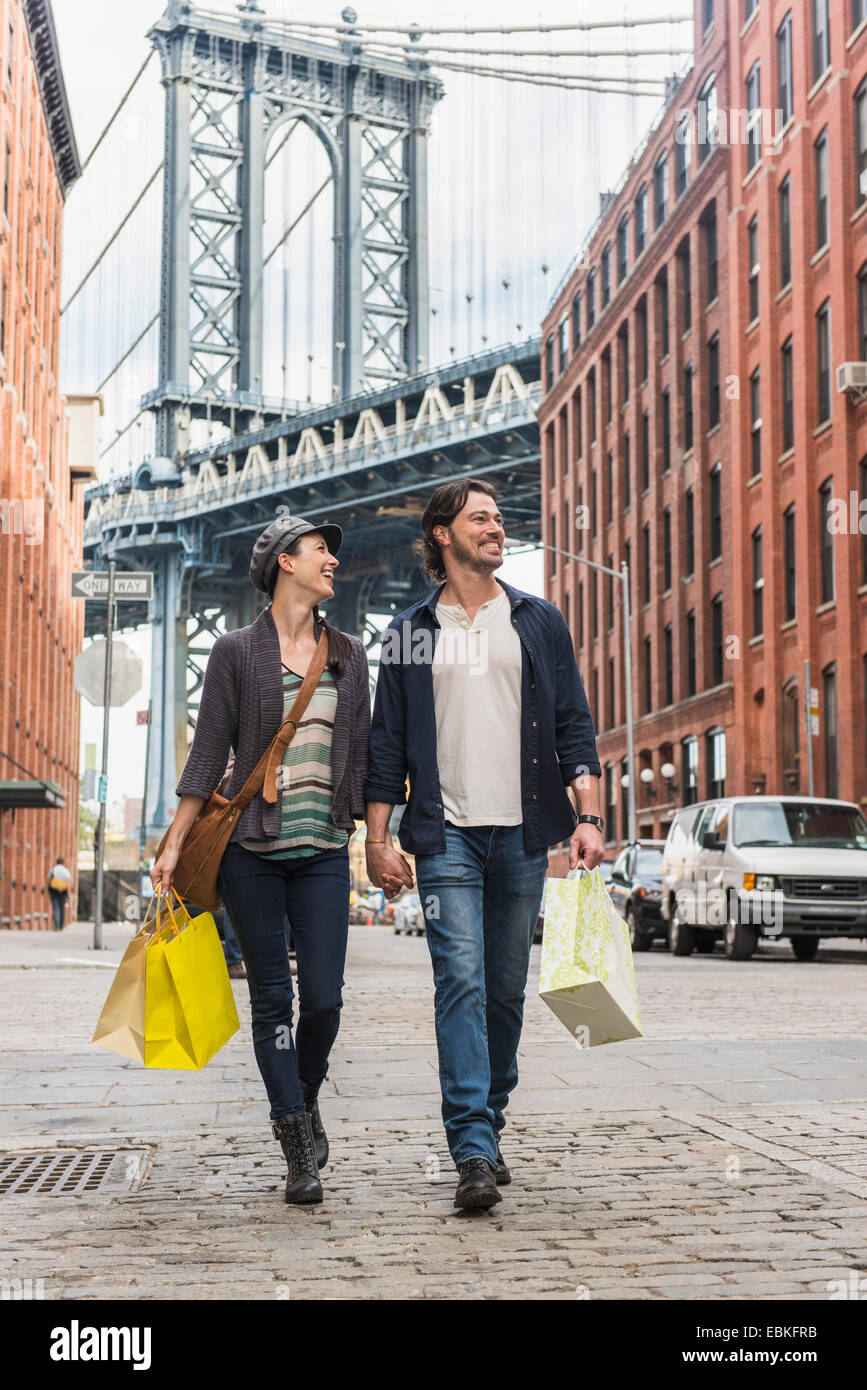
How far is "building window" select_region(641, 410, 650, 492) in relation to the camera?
51406 millimetres

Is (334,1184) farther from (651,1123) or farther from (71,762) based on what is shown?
(71,762)

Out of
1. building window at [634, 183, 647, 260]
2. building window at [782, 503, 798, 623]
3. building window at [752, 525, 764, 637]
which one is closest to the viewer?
building window at [782, 503, 798, 623]

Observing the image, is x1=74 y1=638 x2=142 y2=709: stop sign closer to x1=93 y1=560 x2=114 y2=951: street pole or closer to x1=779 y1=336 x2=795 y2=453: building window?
x1=93 y1=560 x2=114 y2=951: street pole

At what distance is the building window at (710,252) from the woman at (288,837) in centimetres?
4199

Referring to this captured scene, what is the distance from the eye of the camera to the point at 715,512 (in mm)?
44344

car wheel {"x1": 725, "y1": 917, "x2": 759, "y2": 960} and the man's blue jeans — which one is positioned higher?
the man's blue jeans

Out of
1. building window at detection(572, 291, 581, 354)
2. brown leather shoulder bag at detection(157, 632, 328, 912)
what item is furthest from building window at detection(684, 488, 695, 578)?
brown leather shoulder bag at detection(157, 632, 328, 912)

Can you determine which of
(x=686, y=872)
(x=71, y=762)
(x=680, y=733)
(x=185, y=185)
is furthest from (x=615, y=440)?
(x=185, y=185)

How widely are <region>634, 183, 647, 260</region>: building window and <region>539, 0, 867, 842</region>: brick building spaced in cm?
8

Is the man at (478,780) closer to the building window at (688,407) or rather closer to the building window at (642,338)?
the building window at (688,407)

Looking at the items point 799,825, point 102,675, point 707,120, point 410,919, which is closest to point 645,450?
point 707,120

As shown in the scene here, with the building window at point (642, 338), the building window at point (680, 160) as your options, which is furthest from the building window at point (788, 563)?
the building window at point (642, 338)

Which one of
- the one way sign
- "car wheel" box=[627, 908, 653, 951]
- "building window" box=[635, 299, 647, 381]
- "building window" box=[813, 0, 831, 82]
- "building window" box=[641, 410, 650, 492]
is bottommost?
"car wheel" box=[627, 908, 653, 951]

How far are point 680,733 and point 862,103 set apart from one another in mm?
17180
